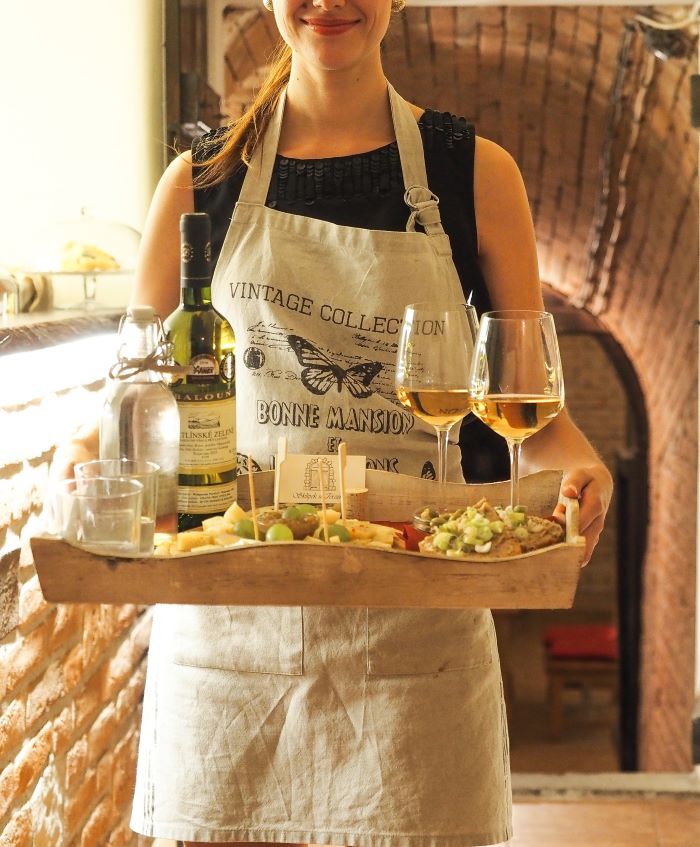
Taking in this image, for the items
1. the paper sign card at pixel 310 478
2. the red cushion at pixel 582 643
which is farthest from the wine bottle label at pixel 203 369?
the red cushion at pixel 582 643

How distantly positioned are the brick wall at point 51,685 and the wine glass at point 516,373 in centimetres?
102

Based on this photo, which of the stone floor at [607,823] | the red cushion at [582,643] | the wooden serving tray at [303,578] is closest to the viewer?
the wooden serving tray at [303,578]

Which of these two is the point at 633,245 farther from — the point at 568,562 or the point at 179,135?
the point at 568,562

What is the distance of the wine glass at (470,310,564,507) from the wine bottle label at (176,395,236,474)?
27cm

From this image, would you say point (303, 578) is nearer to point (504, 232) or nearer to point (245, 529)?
point (245, 529)

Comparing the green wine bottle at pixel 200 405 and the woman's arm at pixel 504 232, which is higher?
the woman's arm at pixel 504 232

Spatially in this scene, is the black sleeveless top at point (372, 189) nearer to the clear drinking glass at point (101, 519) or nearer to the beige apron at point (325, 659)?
the beige apron at point (325, 659)

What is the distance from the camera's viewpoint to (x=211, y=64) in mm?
3268

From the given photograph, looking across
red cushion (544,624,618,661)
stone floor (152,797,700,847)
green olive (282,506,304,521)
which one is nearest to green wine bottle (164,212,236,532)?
green olive (282,506,304,521)

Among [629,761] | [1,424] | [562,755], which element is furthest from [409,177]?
[562,755]

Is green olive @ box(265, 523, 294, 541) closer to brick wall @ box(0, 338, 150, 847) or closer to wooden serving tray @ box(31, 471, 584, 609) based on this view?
wooden serving tray @ box(31, 471, 584, 609)

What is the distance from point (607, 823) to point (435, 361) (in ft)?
7.85

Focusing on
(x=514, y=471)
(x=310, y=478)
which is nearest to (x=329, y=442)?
(x=310, y=478)

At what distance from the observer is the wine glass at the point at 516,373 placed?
1.12m
